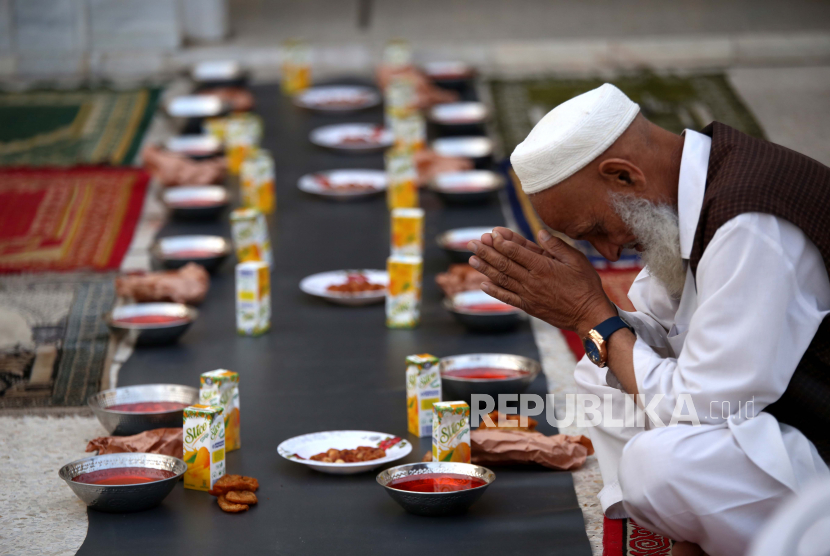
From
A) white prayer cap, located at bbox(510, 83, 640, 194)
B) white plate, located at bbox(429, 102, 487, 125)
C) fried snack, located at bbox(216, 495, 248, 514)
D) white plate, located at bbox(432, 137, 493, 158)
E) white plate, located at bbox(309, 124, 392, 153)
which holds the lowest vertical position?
fried snack, located at bbox(216, 495, 248, 514)

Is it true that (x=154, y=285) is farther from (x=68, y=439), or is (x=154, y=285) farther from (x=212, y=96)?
(x=212, y=96)

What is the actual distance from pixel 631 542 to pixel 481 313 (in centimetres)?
135

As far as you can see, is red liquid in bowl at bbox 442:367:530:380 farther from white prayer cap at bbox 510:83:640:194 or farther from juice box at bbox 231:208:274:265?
juice box at bbox 231:208:274:265

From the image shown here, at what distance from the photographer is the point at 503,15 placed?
9688 millimetres

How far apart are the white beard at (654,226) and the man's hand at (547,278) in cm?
14

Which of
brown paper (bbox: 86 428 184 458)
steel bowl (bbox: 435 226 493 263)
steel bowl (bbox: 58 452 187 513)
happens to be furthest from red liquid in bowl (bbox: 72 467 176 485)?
steel bowl (bbox: 435 226 493 263)

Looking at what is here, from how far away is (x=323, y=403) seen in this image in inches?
121

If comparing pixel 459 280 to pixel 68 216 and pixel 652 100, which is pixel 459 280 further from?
pixel 652 100

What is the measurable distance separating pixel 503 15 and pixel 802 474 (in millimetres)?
8213

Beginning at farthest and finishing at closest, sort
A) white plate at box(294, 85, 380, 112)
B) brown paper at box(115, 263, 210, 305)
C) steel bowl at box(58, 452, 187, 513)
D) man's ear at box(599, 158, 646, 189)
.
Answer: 1. white plate at box(294, 85, 380, 112)
2. brown paper at box(115, 263, 210, 305)
3. steel bowl at box(58, 452, 187, 513)
4. man's ear at box(599, 158, 646, 189)

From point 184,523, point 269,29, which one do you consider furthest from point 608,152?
point 269,29

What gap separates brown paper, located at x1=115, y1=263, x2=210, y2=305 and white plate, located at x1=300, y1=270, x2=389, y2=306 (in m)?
0.41

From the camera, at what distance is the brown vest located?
6.40 ft

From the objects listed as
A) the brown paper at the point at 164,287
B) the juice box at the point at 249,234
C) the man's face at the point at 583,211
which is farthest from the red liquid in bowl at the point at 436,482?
the juice box at the point at 249,234
